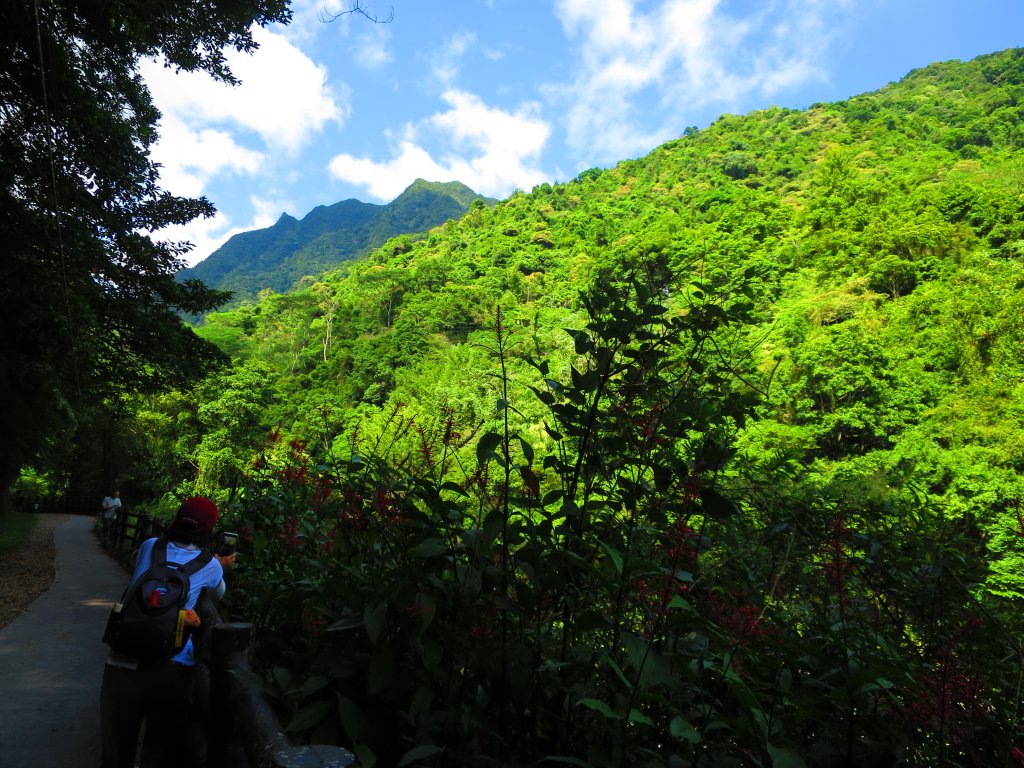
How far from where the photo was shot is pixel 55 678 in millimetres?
4719

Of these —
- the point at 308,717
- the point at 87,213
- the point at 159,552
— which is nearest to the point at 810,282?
the point at 87,213

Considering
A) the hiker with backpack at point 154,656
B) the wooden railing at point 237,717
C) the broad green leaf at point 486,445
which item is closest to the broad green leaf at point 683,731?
the wooden railing at point 237,717

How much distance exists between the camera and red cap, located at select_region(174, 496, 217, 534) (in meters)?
2.58

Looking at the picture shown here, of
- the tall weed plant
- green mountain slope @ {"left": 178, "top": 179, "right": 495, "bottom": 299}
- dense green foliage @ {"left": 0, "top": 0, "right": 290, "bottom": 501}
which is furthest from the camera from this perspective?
green mountain slope @ {"left": 178, "top": 179, "right": 495, "bottom": 299}

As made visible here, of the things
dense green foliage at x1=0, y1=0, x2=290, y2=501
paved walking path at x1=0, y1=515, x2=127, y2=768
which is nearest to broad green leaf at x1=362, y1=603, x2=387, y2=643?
paved walking path at x1=0, y1=515, x2=127, y2=768

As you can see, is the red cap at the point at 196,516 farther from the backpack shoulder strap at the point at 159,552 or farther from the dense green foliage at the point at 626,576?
the dense green foliage at the point at 626,576

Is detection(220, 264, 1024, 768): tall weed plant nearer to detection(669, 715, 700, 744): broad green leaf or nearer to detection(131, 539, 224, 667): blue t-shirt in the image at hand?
detection(669, 715, 700, 744): broad green leaf

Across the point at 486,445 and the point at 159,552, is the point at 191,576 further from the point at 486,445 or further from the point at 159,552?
the point at 486,445

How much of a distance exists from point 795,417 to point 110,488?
1393 inches

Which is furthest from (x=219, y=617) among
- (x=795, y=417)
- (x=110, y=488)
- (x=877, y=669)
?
(x=110, y=488)

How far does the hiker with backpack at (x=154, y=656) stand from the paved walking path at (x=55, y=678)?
4.72 ft

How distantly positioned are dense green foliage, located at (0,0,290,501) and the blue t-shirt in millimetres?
3689

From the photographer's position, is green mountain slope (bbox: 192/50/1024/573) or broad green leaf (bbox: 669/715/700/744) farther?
green mountain slope (bbox: 192/50/1024/573)

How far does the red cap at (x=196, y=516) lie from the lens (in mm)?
2582
